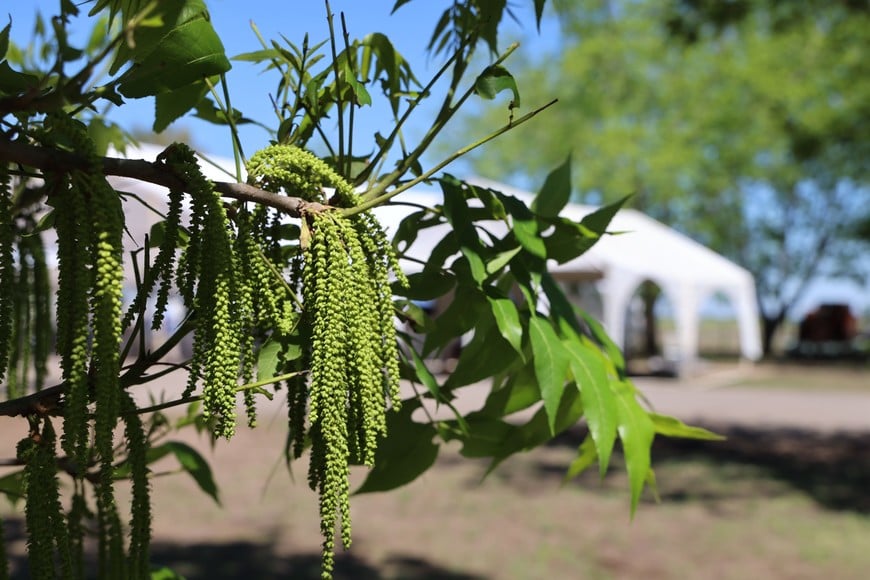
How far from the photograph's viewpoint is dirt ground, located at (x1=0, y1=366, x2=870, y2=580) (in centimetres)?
537

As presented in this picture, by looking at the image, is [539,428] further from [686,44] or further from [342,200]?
[686,44]

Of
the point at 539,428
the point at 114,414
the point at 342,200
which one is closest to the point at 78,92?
the point at 114,414

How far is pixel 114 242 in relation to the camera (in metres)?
0.87

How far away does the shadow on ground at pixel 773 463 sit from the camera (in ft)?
24.2

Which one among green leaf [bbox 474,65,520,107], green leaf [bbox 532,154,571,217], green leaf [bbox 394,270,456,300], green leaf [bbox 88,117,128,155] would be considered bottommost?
green leaf [bbox 394,270,456,300]

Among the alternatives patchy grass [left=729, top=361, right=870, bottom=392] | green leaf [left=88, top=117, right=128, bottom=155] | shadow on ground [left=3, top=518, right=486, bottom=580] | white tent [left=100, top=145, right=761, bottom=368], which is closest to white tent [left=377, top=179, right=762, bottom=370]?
white tent [left=100, top=145, right=761, bottom=368]

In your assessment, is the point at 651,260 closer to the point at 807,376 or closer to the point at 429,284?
the point at 807,376

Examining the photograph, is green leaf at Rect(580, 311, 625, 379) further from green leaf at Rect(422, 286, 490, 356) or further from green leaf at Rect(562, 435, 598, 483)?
green leaf at Rect(422, 286, 490, 356)

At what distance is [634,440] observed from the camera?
1.53 m

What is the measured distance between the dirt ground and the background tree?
42.7 ft

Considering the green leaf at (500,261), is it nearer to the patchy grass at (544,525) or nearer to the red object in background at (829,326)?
the patchy grass at (544,525)

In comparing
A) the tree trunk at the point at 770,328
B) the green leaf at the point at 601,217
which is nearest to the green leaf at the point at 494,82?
the green leaf at the point at 601,217

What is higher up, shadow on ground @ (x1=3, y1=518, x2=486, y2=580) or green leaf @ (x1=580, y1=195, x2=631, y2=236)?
green leaf @ (x1=580, y1=195, x2=631, y2=236)

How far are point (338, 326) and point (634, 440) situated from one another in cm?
71
